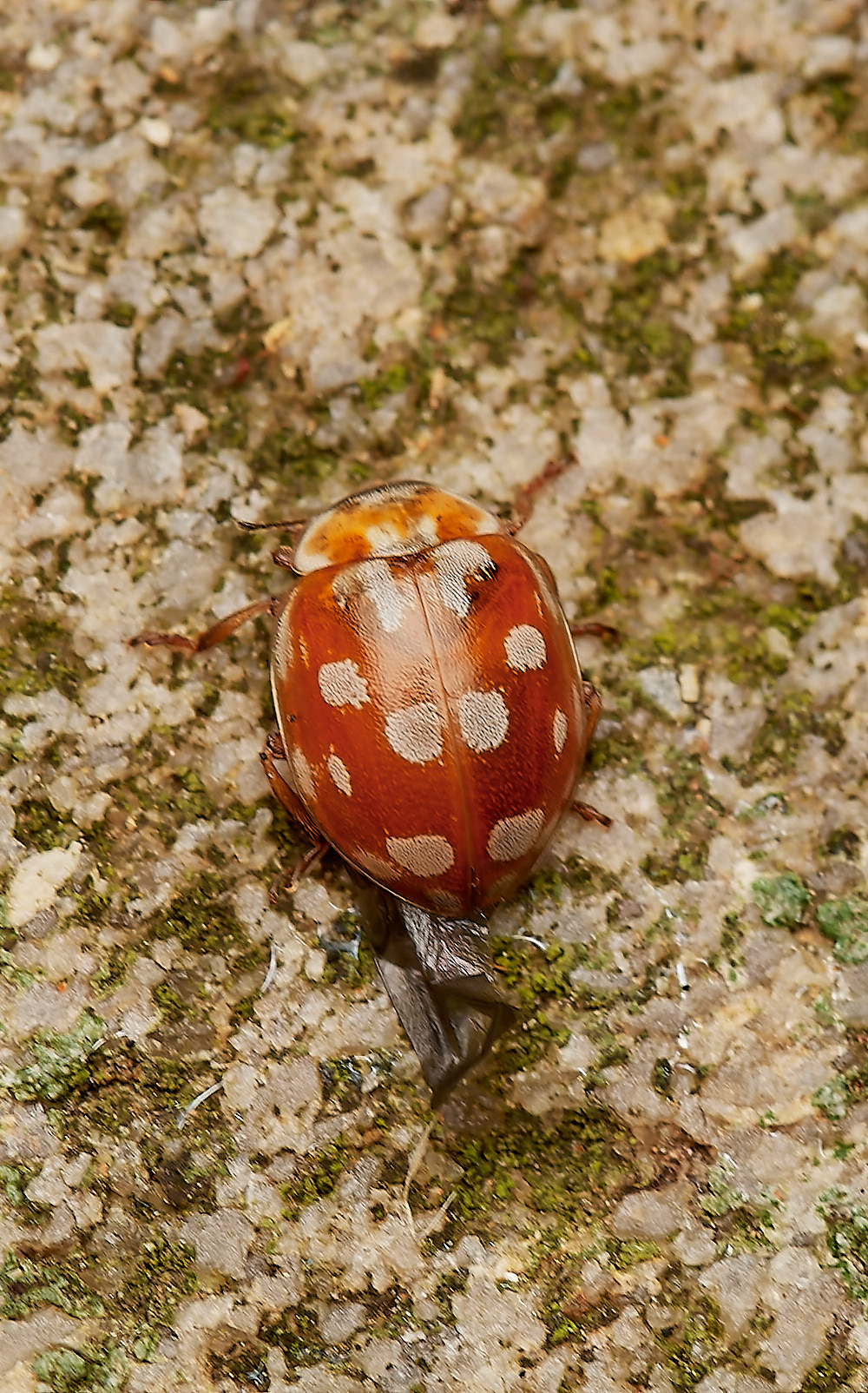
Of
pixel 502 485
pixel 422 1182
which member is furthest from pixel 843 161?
pixel 422 1182

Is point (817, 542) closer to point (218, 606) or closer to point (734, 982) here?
point (734, 982)

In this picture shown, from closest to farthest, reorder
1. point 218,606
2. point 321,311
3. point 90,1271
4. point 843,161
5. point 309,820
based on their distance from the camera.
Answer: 1. point 90,1271
2. point 309,820
3. point 218,606
4. point 321,311
5. point 843,161

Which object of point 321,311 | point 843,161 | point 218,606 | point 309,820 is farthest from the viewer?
point 843,161

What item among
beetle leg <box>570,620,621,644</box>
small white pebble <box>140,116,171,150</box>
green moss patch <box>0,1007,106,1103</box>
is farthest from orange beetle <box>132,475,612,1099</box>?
small white pebble <box>140,116,171,150</box>

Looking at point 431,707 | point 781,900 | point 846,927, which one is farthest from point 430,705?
point 846,927

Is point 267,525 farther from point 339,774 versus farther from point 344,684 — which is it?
point 339,774

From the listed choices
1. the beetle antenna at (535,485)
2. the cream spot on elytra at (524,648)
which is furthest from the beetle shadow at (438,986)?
the beetle antenna at (535,485)
